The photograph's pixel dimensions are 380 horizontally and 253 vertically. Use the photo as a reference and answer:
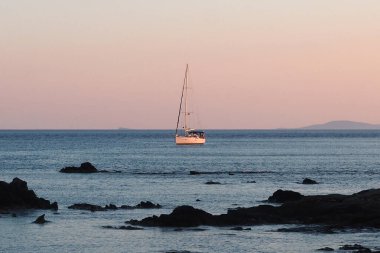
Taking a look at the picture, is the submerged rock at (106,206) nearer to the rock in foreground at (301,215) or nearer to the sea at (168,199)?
the sea at (168,199)

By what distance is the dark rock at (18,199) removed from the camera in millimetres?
66188

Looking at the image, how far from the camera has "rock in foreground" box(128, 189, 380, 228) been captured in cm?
5775

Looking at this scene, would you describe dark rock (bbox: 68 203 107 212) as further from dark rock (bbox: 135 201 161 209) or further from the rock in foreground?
the rock in foreground

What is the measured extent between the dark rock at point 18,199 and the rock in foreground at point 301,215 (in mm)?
11413

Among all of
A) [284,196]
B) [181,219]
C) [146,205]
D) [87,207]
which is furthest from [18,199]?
[284,196]

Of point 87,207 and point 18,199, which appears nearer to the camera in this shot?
point 18,199

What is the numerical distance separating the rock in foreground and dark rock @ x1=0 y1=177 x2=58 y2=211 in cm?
1141

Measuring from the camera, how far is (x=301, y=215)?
204 ft

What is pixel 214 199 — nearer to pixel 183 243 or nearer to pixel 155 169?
pixel 183 243

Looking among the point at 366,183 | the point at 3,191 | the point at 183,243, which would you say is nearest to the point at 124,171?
the point at 366,183

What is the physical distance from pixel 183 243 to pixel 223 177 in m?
60.6

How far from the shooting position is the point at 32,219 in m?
61.8

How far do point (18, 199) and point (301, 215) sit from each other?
21.8 metres

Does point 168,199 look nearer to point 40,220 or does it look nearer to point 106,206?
point 106,206
